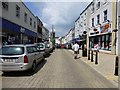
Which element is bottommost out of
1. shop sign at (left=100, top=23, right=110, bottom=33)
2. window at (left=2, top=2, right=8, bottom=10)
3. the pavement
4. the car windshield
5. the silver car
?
the pavement

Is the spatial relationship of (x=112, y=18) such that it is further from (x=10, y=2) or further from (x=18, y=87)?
(x=18, y=87)

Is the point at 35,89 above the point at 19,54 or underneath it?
underneath

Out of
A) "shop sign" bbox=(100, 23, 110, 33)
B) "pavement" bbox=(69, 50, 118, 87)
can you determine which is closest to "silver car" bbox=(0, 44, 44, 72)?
"pavement" bbox=(69, 50, 118, 87)

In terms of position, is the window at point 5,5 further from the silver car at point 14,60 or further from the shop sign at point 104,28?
the shop sign at point 104,28

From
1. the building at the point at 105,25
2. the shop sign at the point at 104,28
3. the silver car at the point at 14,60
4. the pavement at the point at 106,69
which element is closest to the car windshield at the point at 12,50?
the silver car at the point at 14,60

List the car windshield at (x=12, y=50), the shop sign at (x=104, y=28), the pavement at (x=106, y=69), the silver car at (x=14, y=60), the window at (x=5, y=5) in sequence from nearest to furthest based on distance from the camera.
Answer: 1. the pavement at (x=106, y=69)
2. the silver car at (x=14, y=60)
3. the car windshield at (x=12, y=50)
4. the window at (x=5, y=5)
5. the shop sign at (x=104, y=28)

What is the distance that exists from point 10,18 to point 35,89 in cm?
1538

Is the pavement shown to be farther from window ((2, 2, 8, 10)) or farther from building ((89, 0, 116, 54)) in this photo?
building ((89, 0, 116, 54))

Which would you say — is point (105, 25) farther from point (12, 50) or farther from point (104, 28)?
point (12, 50)

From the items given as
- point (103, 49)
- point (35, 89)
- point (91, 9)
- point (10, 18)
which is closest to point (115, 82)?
point (35, 89)

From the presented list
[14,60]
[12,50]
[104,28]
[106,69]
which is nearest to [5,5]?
[12,50]

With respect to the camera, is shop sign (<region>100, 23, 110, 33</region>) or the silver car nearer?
the silver car

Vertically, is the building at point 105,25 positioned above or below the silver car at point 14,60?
above

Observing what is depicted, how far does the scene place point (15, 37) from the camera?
2395 cm
